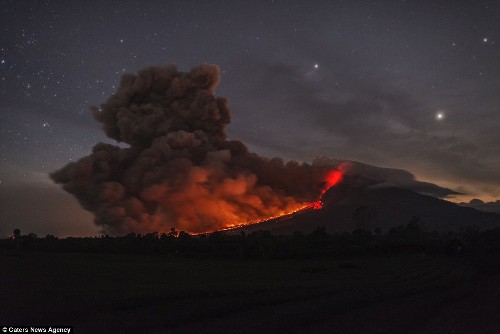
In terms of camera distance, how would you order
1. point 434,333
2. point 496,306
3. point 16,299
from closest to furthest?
point 434,333
point 496,306
point 16,299

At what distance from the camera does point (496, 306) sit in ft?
45.7

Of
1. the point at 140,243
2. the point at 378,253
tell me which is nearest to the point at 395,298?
the point at 378,253

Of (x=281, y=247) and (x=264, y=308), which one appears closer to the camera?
(x=264, y=308)

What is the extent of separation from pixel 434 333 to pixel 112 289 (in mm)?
15086

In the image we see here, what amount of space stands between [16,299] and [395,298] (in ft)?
48.0

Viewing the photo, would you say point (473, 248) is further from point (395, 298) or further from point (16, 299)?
point (16, 299)

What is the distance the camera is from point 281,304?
16625 millimetres

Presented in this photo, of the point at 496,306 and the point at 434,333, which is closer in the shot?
the point at 434,333

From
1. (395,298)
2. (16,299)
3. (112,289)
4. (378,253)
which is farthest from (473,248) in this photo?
(16,299)

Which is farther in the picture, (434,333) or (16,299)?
(16,299)

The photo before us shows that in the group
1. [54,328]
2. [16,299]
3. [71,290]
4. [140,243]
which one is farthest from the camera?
[140,243]

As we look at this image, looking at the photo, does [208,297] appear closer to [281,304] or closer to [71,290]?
[281,304]

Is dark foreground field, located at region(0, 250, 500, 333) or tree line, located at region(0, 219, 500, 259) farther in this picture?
tree line, located at region(0, 219, 500, 259)

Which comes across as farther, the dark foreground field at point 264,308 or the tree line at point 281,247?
the tree line at point 281,247
